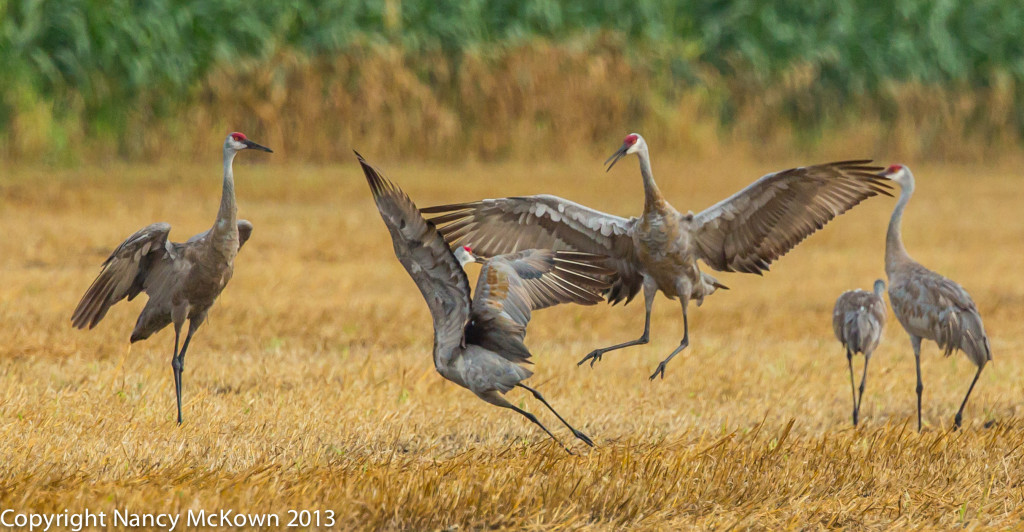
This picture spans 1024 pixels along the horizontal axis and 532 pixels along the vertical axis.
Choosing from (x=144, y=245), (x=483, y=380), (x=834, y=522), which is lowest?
(x=834, y=522)

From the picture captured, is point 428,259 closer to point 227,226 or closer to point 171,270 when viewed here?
point 227,226

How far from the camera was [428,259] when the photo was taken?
Result: 5434 millimetres

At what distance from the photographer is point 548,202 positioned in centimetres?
681

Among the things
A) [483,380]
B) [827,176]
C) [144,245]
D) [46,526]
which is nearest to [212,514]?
[46,526]

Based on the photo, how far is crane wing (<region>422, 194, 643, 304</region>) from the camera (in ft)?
22.4

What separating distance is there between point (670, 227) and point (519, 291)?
131 cm

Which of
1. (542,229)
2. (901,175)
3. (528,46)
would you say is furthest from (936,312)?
(528,46)

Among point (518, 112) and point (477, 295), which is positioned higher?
point (518, 112)

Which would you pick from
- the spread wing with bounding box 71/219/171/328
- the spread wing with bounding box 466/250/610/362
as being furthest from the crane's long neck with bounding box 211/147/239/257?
the spread wing with bounding box 466/250/610/362

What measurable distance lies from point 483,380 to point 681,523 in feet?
3.65

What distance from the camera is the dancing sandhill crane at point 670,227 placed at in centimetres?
682

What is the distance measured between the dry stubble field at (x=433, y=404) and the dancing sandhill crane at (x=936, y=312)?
394 millimetres

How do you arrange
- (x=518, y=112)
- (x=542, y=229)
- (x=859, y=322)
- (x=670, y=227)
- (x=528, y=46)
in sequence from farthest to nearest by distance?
(x=528, y=46) → (x=518, y=112) → (x=859, y=322) → (x=542, y=229) → (x=670, y=227)

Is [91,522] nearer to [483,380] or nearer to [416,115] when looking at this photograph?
[483,380]
